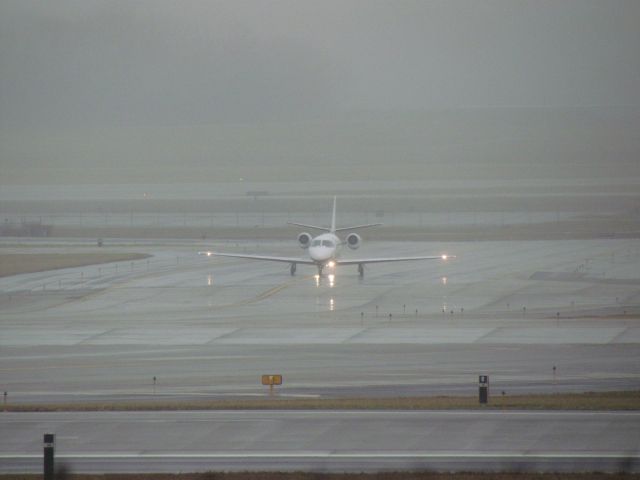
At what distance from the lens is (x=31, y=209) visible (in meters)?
198

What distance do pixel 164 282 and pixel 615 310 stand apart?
28168 mm

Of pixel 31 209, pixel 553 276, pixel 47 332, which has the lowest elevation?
pixel 47 332

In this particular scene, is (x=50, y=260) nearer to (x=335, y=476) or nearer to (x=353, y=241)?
(x=353, y=241)

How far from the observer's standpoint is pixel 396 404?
2806cm

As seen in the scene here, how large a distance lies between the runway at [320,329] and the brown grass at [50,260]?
3.49m

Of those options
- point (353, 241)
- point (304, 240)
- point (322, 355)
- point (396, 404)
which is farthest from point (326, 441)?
point (353, 241)

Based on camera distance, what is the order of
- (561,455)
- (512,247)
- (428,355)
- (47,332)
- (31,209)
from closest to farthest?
(561,455) → (428,355) → (47,332) → (512,247) → (31,209)

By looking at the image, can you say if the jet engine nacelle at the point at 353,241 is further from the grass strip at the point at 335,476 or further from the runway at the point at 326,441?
the grass strip at the point at 335,476

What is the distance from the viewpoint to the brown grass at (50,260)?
7725 centimetres

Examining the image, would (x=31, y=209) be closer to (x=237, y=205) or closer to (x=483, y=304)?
(x=237, y=205)

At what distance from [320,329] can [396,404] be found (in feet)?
61.7

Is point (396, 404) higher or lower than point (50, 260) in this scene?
lower

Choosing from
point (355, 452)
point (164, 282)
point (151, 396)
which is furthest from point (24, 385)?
point (164, 282)

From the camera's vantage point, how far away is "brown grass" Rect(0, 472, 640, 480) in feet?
65.9
